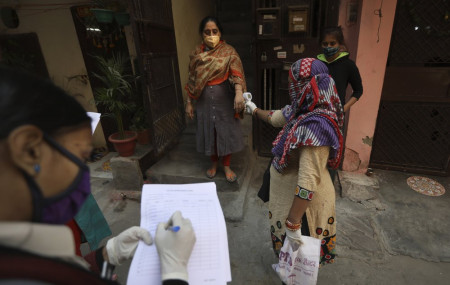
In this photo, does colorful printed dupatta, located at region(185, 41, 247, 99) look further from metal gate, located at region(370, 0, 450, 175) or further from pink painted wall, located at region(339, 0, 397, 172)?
metal gate, located at region(370, 0, 450, 175)

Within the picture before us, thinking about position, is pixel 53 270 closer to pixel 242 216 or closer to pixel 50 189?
pixel 50 189

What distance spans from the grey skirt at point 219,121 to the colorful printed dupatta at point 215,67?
0.25 feet

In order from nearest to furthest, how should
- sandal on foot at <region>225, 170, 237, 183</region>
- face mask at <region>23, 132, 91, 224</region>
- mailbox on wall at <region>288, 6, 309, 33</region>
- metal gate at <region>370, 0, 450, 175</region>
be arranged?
face mask at <region>23, 132, 91, 224</region>, metal gate at <region>370, 0, 450, 175</region>, mailbox on wall at <region>288, 6, 309, 33</region>, sandal on foot at <region>225, 170, 237, 183</region>

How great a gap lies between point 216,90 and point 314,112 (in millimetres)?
1643

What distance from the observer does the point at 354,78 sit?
2.44 m

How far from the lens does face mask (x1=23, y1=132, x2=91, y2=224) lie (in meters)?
0.54

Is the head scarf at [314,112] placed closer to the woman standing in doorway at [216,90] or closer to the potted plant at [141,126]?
the woman standing in doorway at [216,90]

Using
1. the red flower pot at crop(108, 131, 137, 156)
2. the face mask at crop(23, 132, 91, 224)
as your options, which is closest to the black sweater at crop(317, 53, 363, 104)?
the face mask at crop(23, 132, 91, 224)

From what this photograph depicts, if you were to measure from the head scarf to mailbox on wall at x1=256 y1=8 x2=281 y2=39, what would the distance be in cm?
185

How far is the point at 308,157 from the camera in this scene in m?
1.26

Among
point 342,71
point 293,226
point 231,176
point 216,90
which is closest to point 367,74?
point 342,71

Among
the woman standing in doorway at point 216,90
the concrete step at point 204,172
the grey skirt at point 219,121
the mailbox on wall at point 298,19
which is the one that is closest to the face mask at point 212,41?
the woman standing in doorway at point 216,90

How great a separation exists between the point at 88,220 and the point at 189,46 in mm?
3674

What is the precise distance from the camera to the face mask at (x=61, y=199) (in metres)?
0.54
